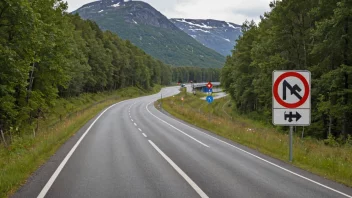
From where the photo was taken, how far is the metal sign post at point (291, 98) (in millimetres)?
10609

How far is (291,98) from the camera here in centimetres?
1076

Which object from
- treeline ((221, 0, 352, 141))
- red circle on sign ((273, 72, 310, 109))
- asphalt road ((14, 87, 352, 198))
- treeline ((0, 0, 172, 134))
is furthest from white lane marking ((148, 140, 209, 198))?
treeline ((221, 0, 352, 141))

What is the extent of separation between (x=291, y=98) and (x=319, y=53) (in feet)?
53.1

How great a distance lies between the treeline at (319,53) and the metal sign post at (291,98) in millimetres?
10538

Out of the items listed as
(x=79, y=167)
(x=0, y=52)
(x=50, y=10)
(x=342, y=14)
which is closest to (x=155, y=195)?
(x=79, y=167)

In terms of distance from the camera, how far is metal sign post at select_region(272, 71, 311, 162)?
10.6 meters

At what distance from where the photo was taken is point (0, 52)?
17344 millimetres

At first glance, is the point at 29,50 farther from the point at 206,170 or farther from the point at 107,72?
the point at 107,72

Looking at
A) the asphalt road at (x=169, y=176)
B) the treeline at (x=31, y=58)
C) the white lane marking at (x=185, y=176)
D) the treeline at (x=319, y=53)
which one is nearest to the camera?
the white lane marking at (x=185, y=176)

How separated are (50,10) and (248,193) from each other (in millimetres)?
26122

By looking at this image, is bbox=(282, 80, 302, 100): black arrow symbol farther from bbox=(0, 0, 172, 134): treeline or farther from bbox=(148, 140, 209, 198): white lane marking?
bbox=(0, 0, 172, 134): treeline

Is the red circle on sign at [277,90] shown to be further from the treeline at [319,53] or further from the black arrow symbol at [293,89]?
the treeline at [319,53]

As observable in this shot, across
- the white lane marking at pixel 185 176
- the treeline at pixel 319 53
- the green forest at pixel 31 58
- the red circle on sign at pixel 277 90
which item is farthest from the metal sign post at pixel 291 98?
the green forest at pixel 31 58

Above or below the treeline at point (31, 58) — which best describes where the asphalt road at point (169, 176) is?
below
